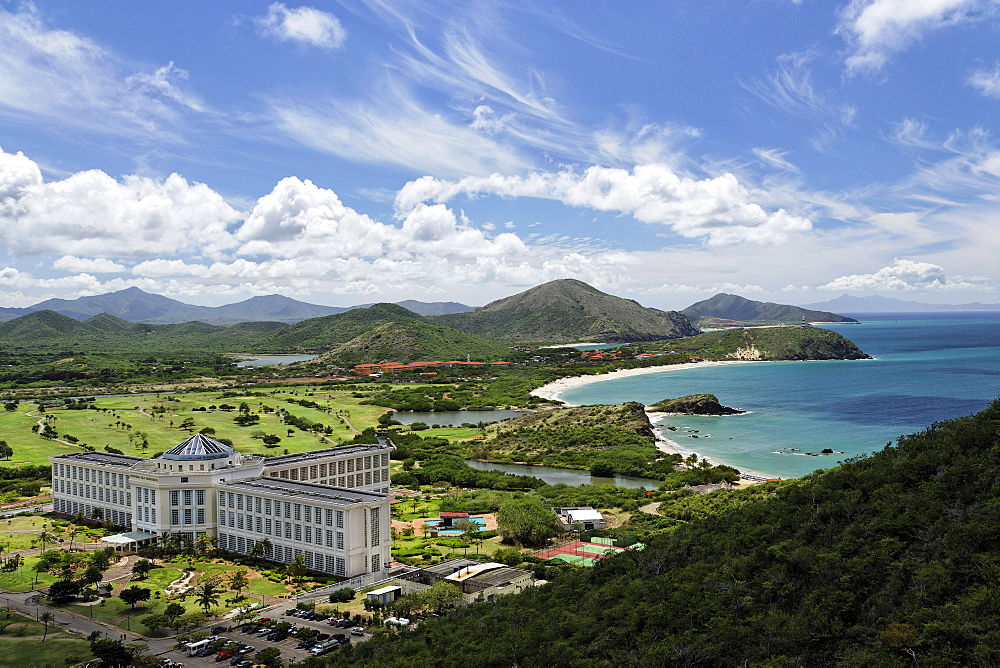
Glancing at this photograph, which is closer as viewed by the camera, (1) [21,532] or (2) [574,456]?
(1) [21,532]

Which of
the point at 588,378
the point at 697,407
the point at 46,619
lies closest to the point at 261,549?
the point at 46,619

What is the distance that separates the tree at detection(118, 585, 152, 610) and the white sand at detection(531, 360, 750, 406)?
299 ft

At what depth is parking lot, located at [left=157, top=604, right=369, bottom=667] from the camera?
28641 millimetres

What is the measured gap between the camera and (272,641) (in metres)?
30.4

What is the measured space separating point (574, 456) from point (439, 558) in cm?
3744

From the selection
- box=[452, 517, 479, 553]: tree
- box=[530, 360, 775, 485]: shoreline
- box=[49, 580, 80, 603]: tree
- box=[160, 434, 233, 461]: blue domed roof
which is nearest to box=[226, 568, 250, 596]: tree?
box=[49, 580, 80, 603]: tree

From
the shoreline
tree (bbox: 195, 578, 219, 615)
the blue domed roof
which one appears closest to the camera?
tree (bbox: 195, 578, 219, 615)

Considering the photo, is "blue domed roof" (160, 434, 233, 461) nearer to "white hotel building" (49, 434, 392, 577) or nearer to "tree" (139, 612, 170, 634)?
"white hotel building" (49, 434, 392, 577)

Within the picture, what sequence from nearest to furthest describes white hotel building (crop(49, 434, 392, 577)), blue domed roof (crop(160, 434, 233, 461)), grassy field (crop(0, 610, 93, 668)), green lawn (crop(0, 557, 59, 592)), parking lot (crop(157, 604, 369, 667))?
grassy field (crop(0, 610, 93, 668)) < parking lot (crop(157, 604, 369, 667)) < green lawn (crop(0, 557, 59, 592)) < white hotel building (crop(49, 434, 392, 577)) < blue domed roof (crop(160, 434, 233, 461))

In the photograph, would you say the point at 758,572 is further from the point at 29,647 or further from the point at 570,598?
the point at 29,647

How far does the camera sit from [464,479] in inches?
2648

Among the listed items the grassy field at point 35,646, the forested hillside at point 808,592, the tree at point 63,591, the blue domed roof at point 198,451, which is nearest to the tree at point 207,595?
the grassy field at point 35,646

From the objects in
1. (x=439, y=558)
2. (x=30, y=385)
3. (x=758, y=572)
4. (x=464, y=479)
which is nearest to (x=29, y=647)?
(x=439, y=558)

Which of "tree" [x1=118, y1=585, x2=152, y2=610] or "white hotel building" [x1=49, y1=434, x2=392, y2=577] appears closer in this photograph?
"tree" [x1=118, y1=585, x2=152, y2=610]
